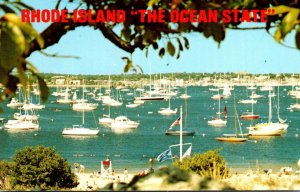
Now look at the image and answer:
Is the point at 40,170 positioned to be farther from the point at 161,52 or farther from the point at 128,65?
the point at 161,52

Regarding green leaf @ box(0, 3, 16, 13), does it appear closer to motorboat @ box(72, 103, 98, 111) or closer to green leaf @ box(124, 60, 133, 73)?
green leaf @ box(124, 60, 133, 73)

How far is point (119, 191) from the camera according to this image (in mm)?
2119

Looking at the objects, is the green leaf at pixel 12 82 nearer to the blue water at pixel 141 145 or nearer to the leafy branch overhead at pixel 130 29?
the leafy branch overhead at pixel 130 29

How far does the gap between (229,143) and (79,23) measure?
4814 cm

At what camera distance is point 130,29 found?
92.4 inches

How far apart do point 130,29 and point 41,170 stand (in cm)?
2015

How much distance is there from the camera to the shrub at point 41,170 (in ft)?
70.9

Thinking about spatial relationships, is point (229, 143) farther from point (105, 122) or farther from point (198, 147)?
point (105, 122)

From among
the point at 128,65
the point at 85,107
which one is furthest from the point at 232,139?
the point at 85,107

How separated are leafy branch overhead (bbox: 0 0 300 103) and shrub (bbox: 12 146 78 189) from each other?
19.2 metres

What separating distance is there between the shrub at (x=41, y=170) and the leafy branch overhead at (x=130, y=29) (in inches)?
758

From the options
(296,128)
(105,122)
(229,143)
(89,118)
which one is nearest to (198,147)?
(229,143)

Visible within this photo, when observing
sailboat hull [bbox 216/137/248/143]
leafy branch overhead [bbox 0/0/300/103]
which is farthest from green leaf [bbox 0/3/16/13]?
sailboat hull [bbox 216/137/248/143]

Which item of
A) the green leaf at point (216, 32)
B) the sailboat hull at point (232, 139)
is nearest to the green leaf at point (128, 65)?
the green leaf at point (216, 32)
